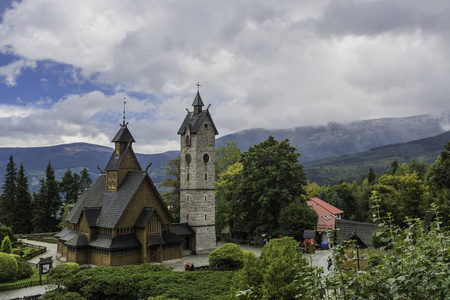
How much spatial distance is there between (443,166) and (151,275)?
33.8 m

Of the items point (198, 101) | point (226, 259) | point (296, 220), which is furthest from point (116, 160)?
point (296, 220)

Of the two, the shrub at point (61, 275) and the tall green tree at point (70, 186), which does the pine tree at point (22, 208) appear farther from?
the shrub at point (61, 275)

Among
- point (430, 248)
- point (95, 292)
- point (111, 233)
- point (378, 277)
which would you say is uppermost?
point (430, 248)

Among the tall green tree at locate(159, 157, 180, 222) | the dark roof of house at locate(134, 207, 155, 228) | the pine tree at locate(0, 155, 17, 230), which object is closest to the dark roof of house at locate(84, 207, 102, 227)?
the dark roof of house at locate(134, 207, 155, 228)

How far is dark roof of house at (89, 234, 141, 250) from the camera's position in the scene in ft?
91.2

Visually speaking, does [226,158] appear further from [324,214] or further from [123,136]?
[123,136]

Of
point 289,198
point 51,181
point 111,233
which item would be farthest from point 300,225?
point 51,181

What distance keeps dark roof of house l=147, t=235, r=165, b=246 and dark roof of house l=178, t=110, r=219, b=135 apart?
1201cm

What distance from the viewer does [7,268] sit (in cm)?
2523

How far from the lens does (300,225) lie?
36.3 meters

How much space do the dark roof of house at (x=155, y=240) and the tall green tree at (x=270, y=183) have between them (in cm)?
1249

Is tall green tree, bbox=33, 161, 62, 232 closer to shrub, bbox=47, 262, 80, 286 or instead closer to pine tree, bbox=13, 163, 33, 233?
pine tree, bbox=13, 163, 33, 233

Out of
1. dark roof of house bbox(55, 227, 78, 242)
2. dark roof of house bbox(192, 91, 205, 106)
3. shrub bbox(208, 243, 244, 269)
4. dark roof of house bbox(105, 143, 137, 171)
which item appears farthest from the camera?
dark roof of house bbox(192, 91, 205, 106)

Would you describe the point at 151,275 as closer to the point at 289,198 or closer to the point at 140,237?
the point at 140,237
